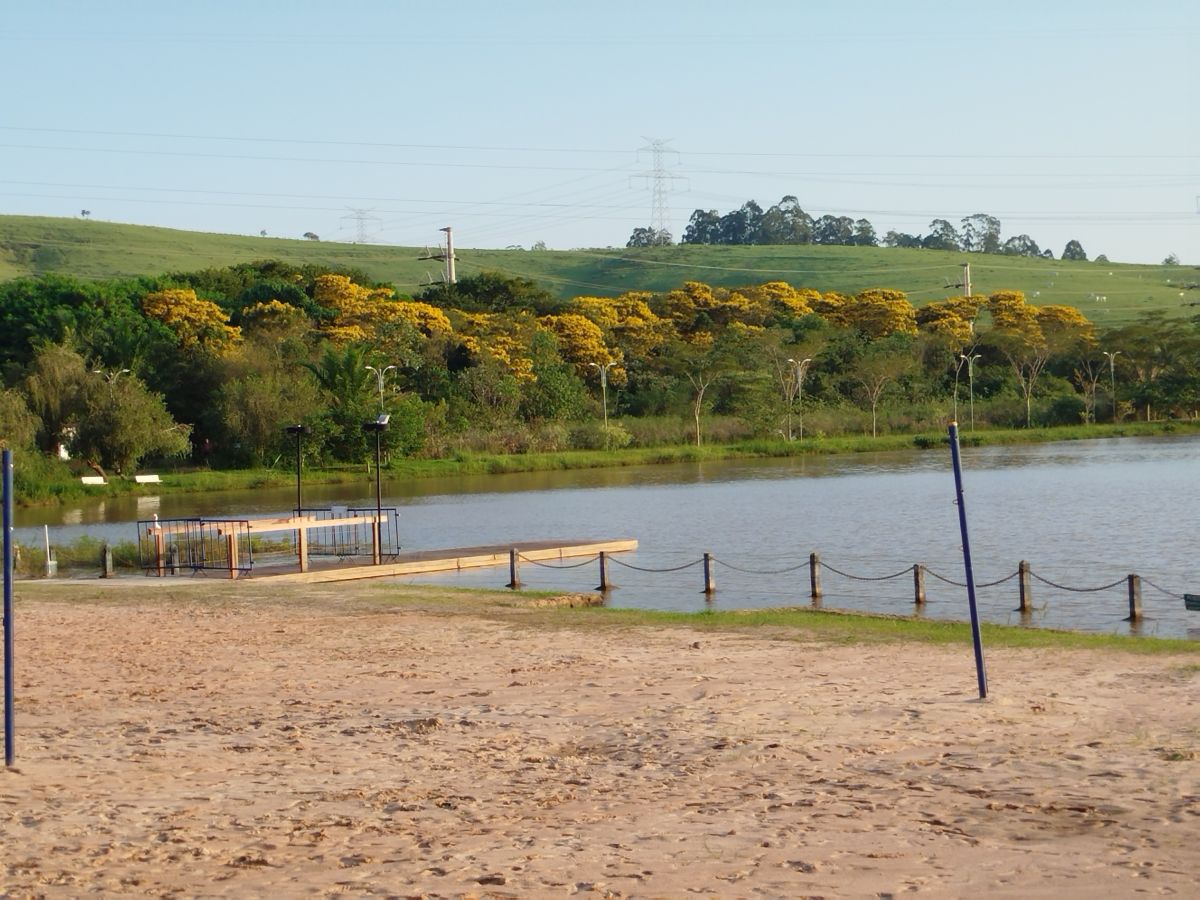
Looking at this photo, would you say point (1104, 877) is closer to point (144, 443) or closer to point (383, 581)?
point (383, 581)

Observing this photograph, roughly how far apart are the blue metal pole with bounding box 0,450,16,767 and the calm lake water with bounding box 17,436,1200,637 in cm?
1448

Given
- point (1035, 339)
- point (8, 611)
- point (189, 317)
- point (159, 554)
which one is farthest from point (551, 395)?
point (8, 611)

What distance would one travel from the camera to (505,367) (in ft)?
267

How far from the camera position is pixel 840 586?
85.5 feet

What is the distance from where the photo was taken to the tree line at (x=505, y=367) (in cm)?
6856

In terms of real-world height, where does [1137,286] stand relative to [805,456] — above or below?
above

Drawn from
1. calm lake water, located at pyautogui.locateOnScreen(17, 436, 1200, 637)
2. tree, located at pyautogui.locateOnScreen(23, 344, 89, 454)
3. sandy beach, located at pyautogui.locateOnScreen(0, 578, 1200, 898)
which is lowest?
calm lake water, located at pyautogui.locateOnScreen(17, 436, 1200, 637)

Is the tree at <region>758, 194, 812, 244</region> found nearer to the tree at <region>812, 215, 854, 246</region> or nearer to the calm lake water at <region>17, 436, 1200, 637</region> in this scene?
the tree at <region>812, 215, 854, 246</region>

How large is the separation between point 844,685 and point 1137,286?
477ft

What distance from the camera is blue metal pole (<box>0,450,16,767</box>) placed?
906 centimetres

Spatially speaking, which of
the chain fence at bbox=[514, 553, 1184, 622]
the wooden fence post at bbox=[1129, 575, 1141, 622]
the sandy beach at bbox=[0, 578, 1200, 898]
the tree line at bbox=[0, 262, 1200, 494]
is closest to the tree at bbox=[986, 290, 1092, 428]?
the tree line at bbox=[0, 262, 1200, 494]

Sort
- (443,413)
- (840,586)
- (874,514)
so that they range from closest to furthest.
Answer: (840,586), (874,514), (443,413)

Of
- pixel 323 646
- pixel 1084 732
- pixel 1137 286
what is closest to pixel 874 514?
A: pixel 323 646

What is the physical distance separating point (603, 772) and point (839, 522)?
30564 mm
